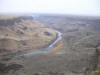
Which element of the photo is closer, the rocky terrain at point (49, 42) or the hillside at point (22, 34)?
the rocky terrain at point (49, 42)

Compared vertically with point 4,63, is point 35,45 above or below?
above

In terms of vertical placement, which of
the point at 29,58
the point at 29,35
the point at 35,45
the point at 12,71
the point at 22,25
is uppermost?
the point at 22,25

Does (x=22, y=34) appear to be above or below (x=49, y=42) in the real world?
above

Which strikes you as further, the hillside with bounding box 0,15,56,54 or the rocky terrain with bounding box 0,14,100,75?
the hillside with bounding box 0,15,56,54

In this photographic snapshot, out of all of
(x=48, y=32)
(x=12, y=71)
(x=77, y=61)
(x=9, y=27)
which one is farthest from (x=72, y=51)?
(x=9, y=27)

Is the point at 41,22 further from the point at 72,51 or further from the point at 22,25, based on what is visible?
the point at 72,51

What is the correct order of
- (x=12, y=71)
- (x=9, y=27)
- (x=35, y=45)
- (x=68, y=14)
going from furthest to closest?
(x=68, y=14)
(x=9, y=27)
(x=35, y=45)
(x=12, y=71)

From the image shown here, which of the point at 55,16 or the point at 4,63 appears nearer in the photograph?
the point at 4,63

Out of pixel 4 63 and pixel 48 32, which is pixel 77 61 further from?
pixel 4 63

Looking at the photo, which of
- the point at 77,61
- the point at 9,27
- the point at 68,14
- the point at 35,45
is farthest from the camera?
the point at 68,14
